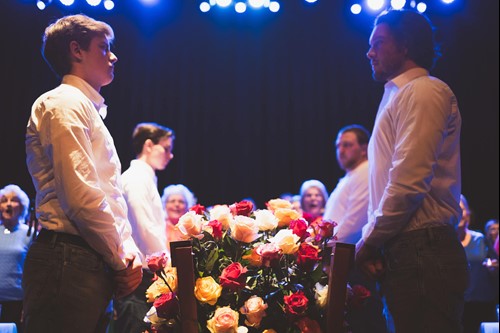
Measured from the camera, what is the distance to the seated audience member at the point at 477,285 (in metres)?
4.92

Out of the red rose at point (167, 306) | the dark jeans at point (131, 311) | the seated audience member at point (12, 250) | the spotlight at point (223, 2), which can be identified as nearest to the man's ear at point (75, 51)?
the red rose at point (167, 306)

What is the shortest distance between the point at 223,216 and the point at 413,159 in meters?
0.70

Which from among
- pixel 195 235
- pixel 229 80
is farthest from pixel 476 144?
pixel 195 235

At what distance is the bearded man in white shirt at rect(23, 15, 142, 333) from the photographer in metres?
1.69

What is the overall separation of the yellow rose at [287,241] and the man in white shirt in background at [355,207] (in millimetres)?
1610

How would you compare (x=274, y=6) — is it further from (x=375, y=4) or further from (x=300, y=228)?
(x=300, y=228)

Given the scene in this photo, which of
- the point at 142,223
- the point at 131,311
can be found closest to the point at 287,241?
the point at 142,223

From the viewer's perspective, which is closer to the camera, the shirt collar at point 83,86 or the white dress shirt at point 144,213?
the shirt collar at point 83,86

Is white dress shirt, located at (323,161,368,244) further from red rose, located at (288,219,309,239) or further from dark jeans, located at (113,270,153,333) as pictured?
red rose, located at (288,219,309,239)

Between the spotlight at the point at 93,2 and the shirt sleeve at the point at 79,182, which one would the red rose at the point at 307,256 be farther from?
the spotlight at the point at 93,2

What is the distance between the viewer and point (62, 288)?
168 centimetres

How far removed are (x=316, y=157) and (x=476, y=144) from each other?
6.79 feet

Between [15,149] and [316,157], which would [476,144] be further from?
[15,149]

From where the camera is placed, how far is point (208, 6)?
19.2 feet
